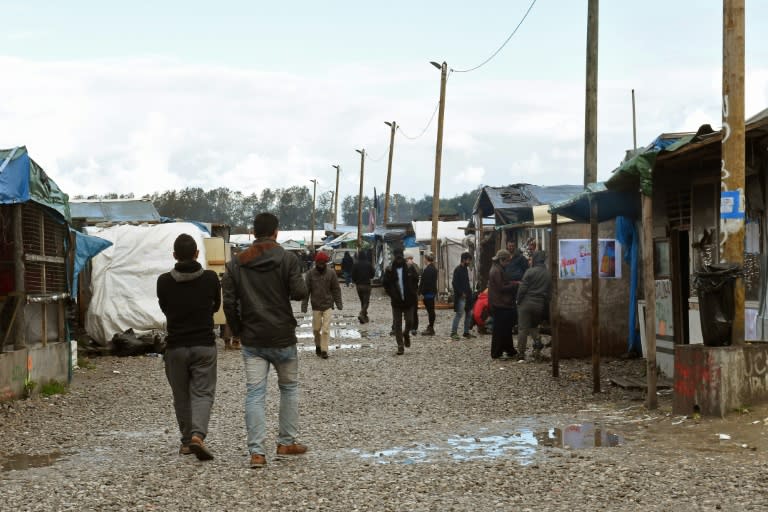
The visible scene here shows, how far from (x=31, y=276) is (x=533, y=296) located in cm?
780

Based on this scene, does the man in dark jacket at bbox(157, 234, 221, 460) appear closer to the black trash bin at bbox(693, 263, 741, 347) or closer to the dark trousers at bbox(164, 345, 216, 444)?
the dark trousers at bbox(164, 345, 216, 444)

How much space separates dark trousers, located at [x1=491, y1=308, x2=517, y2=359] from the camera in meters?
18.5

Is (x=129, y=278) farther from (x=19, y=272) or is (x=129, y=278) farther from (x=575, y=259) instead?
(x=575, y=259)

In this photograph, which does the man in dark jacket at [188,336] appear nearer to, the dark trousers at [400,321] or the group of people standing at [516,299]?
the group of people standing at [516,299]

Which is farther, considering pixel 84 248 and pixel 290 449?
pixel 84 248

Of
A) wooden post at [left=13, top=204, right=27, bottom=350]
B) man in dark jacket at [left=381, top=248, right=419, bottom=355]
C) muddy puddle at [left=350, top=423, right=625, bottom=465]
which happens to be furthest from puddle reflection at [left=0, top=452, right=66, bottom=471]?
man in dark jacket at [left=381, top=248, right=419, bottom=355]

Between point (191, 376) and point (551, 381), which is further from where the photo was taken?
A: point (551, 381)

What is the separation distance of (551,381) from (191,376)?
22.7 ft

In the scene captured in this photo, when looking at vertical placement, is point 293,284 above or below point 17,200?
below

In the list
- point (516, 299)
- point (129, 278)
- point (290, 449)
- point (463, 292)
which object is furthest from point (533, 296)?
point (129, 278)

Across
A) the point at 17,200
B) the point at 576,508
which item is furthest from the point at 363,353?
the point at 576,508

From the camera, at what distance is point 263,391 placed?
879 cm

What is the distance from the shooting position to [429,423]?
11.1 metres

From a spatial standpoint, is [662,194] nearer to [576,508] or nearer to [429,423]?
[429,423]
